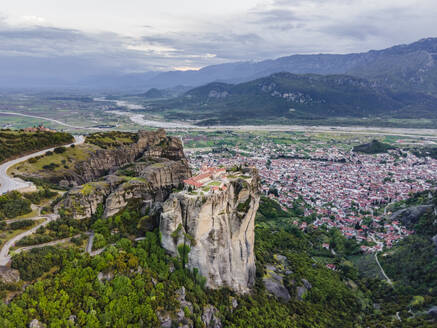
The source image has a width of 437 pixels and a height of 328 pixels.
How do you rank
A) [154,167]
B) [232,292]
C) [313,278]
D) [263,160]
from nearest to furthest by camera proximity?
[232,292]
[154,167]
[313,278]
[263,160]

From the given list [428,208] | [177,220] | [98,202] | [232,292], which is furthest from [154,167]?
[428,208]

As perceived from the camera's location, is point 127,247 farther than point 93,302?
Yes

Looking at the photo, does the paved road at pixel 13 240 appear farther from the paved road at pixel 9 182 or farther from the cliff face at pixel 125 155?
the cliff face at pixel 125 155

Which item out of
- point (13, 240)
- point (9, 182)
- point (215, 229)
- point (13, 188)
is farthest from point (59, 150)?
point (215, 229)

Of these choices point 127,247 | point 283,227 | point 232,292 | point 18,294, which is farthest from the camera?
point 283,227

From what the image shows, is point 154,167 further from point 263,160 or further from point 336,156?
point 336,156

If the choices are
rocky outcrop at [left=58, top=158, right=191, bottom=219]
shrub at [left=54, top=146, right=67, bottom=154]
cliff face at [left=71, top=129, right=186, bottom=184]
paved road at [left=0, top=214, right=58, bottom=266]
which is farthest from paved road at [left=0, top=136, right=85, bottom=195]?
rocky outcrop at [left=58, top=158, right=191, bottom=219]

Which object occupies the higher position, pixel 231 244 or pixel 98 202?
pixel 98 202

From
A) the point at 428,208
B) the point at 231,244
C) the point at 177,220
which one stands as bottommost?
the point at 428,208
